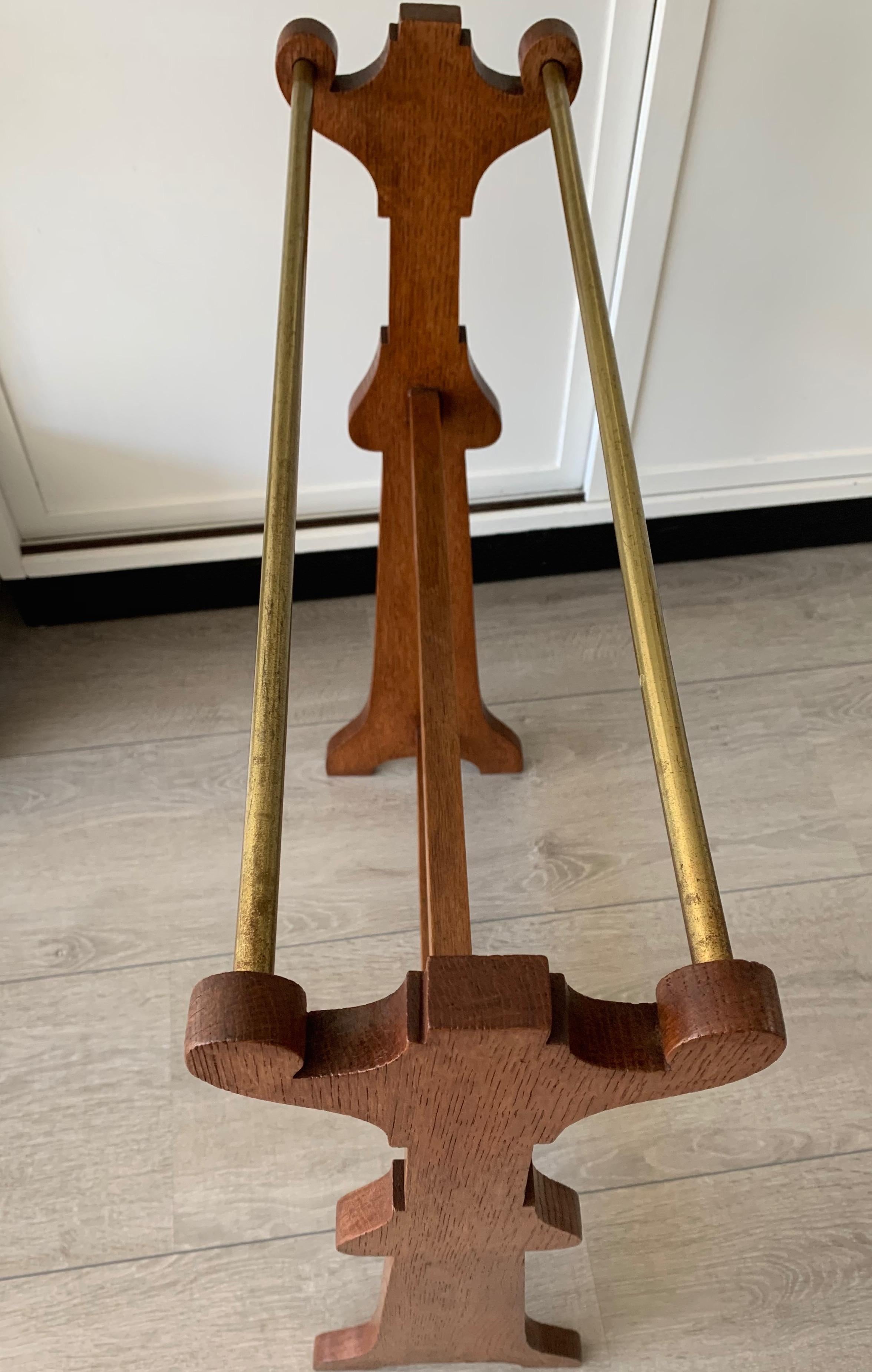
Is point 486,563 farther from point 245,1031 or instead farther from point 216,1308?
point 245,1031

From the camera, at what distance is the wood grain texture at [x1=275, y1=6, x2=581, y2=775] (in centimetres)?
81

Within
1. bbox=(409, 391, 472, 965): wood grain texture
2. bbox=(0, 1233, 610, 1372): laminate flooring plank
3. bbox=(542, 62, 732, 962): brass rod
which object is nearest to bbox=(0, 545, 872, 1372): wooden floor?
bbox=(0, 1233, 610, 1372): laminate flooring plank

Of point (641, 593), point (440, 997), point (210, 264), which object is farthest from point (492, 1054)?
point (210, 264)

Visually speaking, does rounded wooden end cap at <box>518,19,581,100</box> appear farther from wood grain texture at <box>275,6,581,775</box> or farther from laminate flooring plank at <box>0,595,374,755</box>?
laminate flooring plank at <box>0,595,374,755</box>

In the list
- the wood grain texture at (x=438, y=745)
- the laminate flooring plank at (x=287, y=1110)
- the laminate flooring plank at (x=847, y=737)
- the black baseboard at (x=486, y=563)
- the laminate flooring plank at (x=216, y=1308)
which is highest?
the wood grain texture at (x=438, y=745)

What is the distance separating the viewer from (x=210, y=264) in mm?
1219

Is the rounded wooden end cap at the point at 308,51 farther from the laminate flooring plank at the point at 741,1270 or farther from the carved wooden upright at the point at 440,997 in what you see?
the laminate flooring plank at the point at 741,1270

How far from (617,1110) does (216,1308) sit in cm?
44

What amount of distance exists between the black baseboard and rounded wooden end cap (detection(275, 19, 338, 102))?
Answer: 30.9 inches

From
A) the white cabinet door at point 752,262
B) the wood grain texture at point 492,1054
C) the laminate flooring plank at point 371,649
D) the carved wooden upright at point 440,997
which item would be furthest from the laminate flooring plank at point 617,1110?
the white cabinet door at point 752,262

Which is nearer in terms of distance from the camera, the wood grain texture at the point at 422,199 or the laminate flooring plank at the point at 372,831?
the wood grain texture at the point at 422,199

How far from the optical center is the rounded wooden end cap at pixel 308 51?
2.62 feet

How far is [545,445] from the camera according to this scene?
1486mm

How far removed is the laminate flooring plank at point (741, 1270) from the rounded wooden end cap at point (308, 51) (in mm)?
1045
